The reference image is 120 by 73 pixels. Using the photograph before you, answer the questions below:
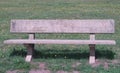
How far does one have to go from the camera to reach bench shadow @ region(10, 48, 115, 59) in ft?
31.1

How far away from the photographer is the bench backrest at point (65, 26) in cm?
919

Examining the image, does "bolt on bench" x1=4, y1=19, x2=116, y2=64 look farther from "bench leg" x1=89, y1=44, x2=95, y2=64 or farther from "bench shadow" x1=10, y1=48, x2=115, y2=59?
"bench shadow" x1=10, y1=48, x2=115, y2=59

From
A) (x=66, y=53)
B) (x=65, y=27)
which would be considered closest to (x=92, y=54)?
(x=65, y=27)

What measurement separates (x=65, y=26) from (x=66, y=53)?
79cm

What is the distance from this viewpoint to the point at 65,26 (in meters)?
9.36

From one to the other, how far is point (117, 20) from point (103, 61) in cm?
725

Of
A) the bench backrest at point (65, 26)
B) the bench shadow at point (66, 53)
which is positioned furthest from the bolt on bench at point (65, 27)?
the bench shadow at point (66, 53)

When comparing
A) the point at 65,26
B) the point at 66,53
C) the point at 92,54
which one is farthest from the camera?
the point at 66,53

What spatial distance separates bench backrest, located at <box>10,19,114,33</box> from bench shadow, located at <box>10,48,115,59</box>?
571 mm

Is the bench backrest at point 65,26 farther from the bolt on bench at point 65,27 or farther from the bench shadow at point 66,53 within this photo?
the bench shadow at point 66,53

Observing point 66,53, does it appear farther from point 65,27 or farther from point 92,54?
point 92,54

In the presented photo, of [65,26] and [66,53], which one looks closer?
[65,26]

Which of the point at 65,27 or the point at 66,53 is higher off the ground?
the point at 65,27

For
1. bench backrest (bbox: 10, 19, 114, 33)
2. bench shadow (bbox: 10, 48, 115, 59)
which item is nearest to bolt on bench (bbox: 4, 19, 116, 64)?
bench backrest (bbox: 10, 19, 114, 33)
